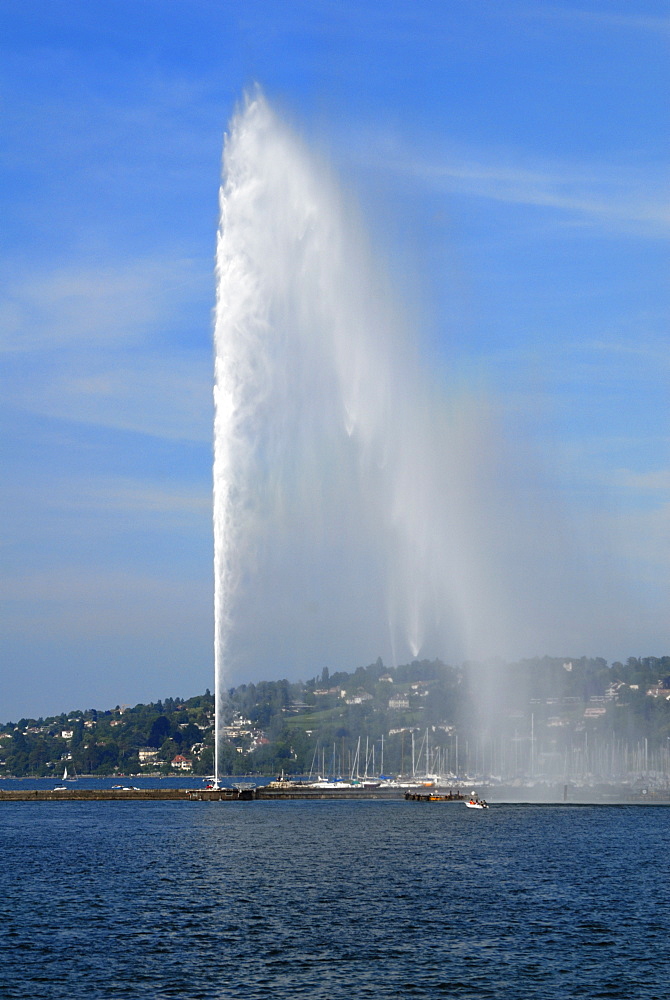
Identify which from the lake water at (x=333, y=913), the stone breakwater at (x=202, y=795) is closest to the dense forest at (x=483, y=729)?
the stone breakwater at (x=202, y=795)

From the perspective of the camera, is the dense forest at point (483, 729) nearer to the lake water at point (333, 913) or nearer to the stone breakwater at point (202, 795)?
the stone breakwater at point (202, 795)

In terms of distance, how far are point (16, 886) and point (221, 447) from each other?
3452 centimetres

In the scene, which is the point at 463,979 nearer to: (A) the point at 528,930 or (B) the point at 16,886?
(A) the point at 528,930

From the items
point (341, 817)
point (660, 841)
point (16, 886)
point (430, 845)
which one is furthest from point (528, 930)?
point (341, 817)

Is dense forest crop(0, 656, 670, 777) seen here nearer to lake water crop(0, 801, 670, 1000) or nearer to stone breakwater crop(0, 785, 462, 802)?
stone breakwater crop(0, 785, 462, 802)

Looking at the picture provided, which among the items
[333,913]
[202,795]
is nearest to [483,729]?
[202,795]

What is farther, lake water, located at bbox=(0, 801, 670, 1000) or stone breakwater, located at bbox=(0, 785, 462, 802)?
stone breakwater, located at bbox=(0, 785, 462, 802)

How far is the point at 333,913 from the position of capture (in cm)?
4066

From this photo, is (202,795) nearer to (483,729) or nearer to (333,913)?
(483,729)

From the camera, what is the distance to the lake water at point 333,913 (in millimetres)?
30906

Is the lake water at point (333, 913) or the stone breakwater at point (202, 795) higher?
the lake water at point (333, 913)

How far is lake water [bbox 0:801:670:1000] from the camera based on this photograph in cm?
3091

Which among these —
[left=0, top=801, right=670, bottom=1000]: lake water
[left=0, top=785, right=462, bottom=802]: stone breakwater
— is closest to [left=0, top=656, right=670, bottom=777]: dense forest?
[left=0, top=785, right=462, bottom=802]: stone breakwater

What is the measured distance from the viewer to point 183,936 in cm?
3688
